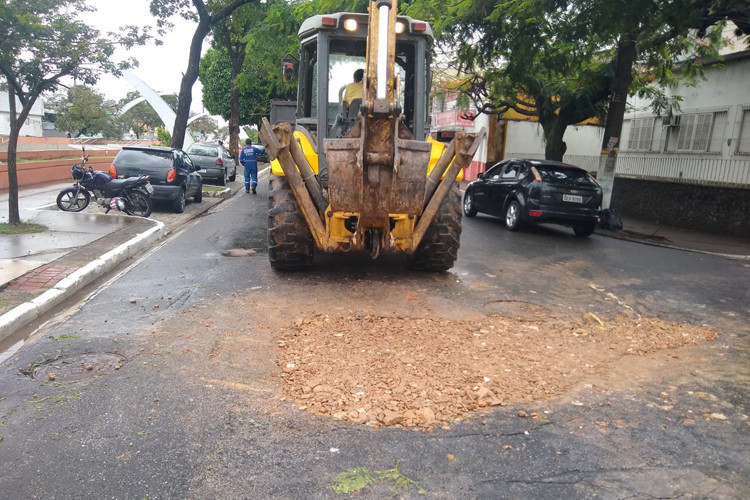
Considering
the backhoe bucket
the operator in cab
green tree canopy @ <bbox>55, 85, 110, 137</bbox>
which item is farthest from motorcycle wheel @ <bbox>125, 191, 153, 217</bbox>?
green tree canopy @ <bbox>55, 85, 110, 137</bbox>

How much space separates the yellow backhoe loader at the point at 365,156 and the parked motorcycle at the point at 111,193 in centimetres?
588

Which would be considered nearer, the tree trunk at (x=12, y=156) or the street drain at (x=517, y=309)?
the street drain at (x=517, y=309)

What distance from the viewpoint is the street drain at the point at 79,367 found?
168 inches

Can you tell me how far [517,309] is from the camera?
6305 millimetres

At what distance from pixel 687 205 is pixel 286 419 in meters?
14.9

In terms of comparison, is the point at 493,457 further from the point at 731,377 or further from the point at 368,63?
the point at 368,63

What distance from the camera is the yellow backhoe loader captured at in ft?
18.1

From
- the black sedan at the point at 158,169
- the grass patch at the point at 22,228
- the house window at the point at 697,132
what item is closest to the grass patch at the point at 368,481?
the grass patch at the point at 22,228

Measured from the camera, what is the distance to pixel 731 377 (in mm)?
4629

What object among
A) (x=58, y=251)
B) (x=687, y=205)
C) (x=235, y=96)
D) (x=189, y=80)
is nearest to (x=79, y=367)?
(x=58, y=251)

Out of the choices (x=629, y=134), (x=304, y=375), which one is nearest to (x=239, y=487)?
(x=304, y=375)

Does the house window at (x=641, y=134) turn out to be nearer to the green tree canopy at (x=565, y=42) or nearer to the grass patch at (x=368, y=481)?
the green tree canopy at (x=565, y=42)

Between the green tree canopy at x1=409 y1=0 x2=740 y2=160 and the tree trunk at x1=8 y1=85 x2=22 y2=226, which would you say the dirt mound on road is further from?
the tree trunk at x1=8 y1=85 x2=22 y2=226

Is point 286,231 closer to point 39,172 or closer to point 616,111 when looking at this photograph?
point 616,111
